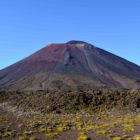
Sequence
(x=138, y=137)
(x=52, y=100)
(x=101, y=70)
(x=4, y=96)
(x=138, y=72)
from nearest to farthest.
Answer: (x=138, y=137) < (x=52, y=100) < (x=4, y=96) < (x=101, y=70) < (x=138, y=72)

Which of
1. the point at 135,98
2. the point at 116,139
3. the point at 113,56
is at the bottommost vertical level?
the point at 116,139

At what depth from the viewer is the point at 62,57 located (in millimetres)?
130250

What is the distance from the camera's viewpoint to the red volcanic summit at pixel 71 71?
324ft

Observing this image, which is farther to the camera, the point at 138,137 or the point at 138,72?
the point at 138,72

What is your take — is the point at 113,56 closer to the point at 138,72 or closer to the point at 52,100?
the point at 138,72

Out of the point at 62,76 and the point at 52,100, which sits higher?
the point at 62,76

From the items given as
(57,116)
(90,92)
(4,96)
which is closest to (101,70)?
(4,96)

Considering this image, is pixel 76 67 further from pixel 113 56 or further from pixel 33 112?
pixel 33 112

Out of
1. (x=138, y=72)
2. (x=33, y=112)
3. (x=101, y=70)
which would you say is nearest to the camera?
(x=33, y=112)

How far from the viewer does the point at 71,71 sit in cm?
11288

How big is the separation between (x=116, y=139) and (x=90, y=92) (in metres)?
23.6

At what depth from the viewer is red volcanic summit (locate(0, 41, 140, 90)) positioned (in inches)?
3893

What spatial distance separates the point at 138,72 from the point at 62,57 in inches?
1124

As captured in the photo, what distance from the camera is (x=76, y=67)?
385ft
